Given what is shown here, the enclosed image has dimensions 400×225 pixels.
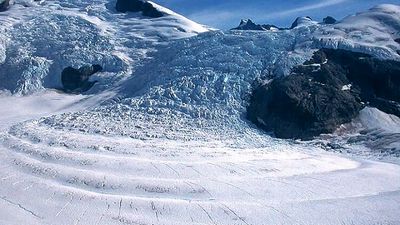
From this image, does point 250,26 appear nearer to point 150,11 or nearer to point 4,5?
point 150,11

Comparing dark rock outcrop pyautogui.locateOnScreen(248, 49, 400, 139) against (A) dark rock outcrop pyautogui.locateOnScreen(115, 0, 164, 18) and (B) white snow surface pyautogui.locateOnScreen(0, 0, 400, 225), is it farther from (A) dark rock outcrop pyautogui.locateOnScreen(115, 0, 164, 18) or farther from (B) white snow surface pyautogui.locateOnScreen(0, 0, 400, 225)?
(A) dark rock outcrop pyautogui.locateOnScreen(115, 0, 164, 18)

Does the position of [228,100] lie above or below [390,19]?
below

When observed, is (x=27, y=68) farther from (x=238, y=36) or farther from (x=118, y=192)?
(x=118, y=192)

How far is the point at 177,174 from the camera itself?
17.1m

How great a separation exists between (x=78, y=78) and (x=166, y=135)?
16.1 meters

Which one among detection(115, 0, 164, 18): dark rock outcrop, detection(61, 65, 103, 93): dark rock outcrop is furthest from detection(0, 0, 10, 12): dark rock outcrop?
detection(61, 65, 103, 93): dark rock outcrop

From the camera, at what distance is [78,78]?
37.2m

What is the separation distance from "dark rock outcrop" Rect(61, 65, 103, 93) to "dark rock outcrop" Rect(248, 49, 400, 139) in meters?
13.9

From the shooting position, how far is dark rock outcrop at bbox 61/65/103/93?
3600 cm

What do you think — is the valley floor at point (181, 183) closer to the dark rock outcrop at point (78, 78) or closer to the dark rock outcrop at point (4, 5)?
the dark rock outcrop at point (78, 78)

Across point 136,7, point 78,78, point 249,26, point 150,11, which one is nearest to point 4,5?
point 136,7

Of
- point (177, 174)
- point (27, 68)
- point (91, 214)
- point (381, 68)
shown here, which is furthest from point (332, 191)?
point (27, 68)

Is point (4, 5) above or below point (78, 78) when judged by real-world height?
above

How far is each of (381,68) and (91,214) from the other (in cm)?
2168
